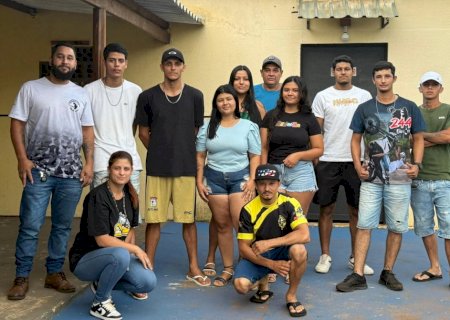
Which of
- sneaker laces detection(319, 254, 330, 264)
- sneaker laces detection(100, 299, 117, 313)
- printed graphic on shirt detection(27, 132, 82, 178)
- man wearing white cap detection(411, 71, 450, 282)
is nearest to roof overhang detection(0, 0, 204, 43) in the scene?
printed graphic on shirt detection(27, 132, 82, 178)

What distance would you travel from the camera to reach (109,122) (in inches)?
187

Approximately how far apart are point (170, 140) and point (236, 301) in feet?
4.55

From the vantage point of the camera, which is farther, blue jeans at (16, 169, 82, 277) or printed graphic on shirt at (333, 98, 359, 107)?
printed graphic on shirt at (333, 98, 359, 107)

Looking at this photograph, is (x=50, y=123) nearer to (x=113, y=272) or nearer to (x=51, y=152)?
(x=51, y=152)

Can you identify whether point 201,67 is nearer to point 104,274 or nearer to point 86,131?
point 86,131

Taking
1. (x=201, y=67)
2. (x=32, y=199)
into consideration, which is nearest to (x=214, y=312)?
(x=32, y=199)

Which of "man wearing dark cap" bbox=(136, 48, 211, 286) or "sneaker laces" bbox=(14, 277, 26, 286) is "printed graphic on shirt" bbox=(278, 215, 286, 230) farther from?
"sneaker laces" bbox=(14, 277, 26, 286)

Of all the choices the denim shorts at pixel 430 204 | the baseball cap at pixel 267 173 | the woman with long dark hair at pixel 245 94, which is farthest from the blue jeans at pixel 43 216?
the denim shorts at pixel 430 204

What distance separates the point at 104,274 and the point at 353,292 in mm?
2028

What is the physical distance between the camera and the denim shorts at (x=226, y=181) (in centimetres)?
481

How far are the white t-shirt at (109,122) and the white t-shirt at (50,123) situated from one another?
0.81 feet

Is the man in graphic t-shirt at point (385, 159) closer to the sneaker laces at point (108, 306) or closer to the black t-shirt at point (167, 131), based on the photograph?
the black t-shirt at point (167, 131)

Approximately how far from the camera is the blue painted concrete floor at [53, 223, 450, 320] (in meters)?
4.26

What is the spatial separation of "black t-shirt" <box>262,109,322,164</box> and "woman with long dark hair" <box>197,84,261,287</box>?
0.56ft
